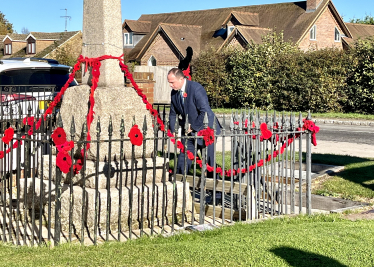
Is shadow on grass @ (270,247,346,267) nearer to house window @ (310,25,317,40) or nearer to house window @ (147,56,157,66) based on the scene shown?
house window @ (310,25,317,40)

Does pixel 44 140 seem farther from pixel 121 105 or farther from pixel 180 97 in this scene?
pixel 180 97

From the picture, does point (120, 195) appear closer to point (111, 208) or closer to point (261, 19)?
point (111, 208)

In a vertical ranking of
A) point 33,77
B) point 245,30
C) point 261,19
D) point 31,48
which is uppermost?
point 261,19

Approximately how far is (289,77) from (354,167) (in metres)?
16.1

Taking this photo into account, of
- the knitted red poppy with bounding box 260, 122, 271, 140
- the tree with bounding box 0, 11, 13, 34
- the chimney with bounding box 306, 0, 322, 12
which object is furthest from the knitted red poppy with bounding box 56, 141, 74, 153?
the tree with bounding box 0, 11, 13, 34

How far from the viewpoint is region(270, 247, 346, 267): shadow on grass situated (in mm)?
4285

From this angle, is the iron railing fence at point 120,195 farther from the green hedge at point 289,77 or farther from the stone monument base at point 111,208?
the green hedge at point 289,77

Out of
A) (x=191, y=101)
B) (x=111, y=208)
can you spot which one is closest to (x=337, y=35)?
(x=191, y=101)

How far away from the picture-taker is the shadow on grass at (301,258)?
14.1ft

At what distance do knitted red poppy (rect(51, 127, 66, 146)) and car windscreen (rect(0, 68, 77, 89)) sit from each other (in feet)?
19.4

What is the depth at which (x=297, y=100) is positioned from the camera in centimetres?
2478

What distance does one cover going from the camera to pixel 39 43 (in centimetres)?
5609

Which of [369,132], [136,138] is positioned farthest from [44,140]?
[369,132]

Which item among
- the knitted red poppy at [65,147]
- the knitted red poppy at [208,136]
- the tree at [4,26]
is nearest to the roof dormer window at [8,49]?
the tree at [4,26]
